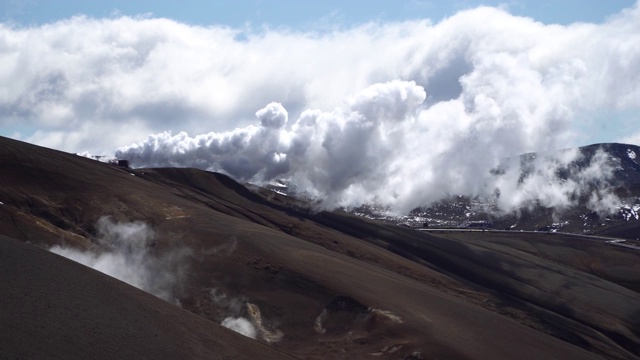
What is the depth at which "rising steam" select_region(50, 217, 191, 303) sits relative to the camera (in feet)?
184

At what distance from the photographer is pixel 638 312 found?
96000mm

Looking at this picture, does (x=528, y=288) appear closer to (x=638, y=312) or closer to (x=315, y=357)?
(x=638, y=312)

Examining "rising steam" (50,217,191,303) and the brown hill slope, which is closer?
the brown hill slope

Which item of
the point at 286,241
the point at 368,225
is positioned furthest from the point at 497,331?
the point at 368,225

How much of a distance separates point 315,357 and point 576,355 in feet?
82.7

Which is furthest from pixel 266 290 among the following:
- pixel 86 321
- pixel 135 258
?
pixel 86 321

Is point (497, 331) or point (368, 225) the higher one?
point (368, 225)

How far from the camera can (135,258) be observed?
61.6m

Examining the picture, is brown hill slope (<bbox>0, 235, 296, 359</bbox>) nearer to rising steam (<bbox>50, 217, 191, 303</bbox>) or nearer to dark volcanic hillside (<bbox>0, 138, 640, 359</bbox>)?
dark volcanic hillside (<bbox>0, 138, 640, 359</bbox>)

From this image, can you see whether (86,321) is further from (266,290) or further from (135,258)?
(135,258)

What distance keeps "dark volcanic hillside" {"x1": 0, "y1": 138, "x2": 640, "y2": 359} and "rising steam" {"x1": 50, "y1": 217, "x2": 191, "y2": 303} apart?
22.8 inches

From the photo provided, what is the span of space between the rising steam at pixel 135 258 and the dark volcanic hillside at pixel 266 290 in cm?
58

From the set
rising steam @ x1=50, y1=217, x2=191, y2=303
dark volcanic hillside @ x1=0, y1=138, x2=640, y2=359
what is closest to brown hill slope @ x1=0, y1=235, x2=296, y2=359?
dark volcanic hillside @ x1=0, y1=138, x2=640, y2=359

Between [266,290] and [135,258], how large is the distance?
11484mm
